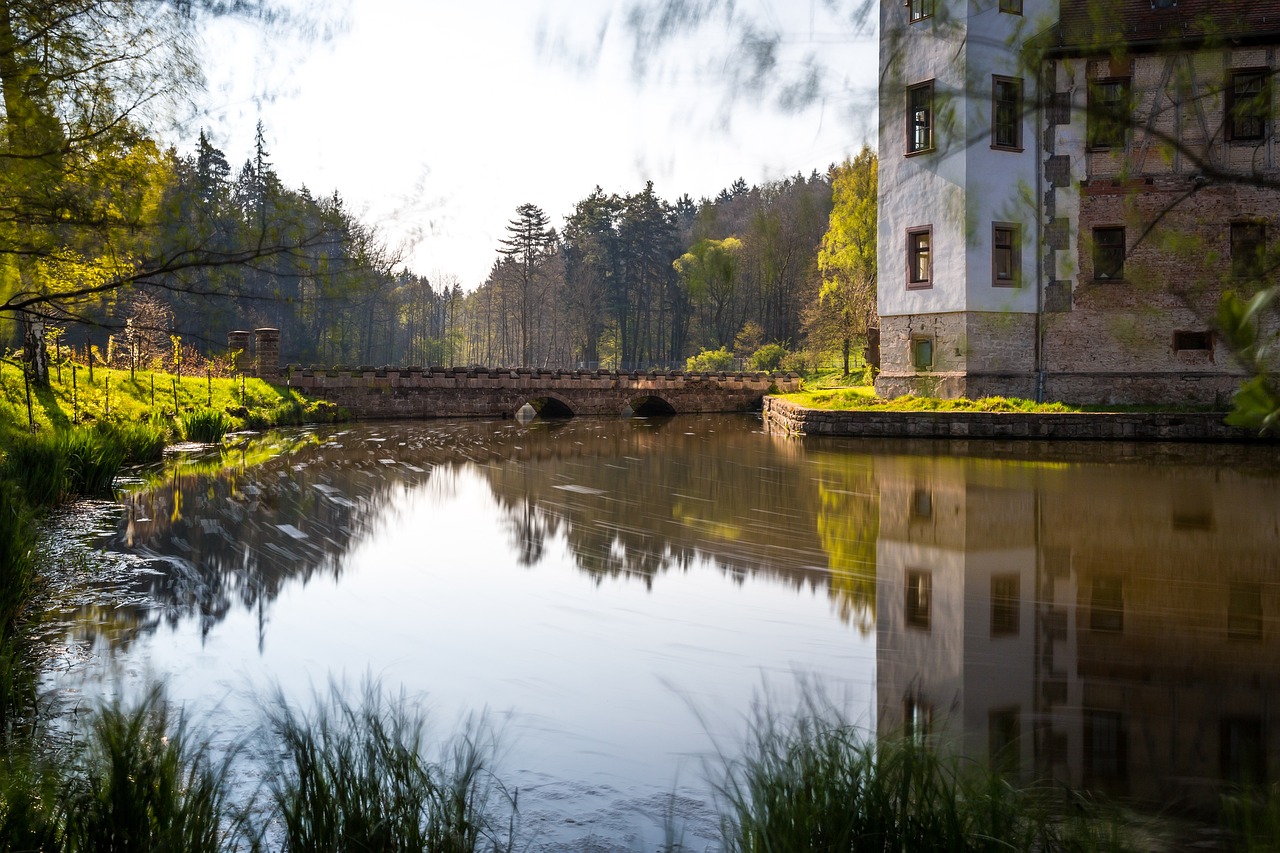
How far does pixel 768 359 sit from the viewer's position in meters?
59.6

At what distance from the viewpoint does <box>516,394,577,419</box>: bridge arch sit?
141 ft

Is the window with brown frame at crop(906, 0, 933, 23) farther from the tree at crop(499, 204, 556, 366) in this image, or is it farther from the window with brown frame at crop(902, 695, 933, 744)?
the tree at crop(499, 204, 556, 366)

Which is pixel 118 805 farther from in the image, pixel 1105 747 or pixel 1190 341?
pixel 1190 341

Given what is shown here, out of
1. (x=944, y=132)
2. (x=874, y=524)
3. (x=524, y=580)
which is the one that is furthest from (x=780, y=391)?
(x=944, y=132)

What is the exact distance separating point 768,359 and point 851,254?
1349 centimetres

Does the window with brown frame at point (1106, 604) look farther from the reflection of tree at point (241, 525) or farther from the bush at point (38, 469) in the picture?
the bush at point (38, 469)

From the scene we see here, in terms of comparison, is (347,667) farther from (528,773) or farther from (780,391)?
(780,391)

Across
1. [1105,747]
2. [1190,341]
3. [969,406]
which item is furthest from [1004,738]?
[1190,341]

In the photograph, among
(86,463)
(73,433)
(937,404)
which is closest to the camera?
(86,463)

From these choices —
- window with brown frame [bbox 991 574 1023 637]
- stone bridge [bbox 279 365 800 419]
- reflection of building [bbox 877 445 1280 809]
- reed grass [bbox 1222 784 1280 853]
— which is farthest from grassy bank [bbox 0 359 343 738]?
window with brown frame [bbox 991 574 1023 637]

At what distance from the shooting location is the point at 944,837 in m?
3.11

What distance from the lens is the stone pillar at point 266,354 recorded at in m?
35.1

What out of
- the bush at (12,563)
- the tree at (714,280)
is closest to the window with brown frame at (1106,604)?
the bush at (12,563)

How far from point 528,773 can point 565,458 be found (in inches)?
651
